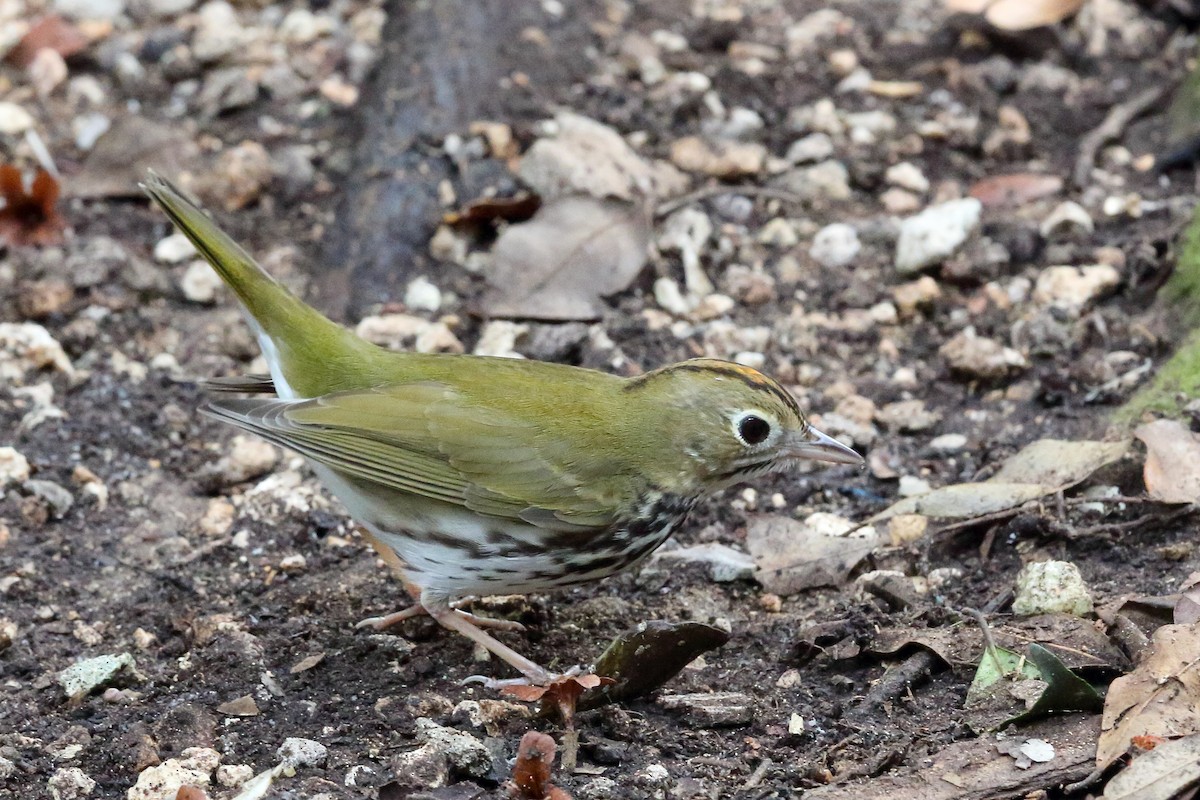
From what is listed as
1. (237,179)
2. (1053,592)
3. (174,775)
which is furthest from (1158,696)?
(237,179)

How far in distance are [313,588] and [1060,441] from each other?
2485 mm

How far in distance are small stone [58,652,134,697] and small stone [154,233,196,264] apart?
250cm

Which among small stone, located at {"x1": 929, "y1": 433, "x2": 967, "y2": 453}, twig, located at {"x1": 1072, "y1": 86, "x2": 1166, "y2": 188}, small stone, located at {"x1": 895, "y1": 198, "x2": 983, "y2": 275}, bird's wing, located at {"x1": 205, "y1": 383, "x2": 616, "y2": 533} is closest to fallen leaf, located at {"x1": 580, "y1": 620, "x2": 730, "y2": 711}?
bird's wing, located at {"x1": 205, "y1": 383, "x2": 616, "y2": 533}

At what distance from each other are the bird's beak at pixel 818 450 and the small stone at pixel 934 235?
70.1 inches

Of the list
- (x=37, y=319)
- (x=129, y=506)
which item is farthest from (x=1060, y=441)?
(x=37, y=319)

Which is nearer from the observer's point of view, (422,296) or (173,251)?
(422,296)

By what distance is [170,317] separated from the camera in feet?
19.0

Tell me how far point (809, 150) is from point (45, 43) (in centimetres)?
389

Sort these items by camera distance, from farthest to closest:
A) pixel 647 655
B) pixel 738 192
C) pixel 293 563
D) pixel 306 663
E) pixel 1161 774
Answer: pixel 738 192 → pixel 293 563 → pixel 306 663 → pixel 647 655 → pixel 1161 774

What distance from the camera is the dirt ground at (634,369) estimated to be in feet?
12.1

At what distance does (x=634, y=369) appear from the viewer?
216 inches

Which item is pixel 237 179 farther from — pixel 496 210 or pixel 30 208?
pixel 496 210

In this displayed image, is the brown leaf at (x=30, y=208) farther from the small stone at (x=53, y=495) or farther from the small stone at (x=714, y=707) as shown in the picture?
the small stone at (x=714, y=707)

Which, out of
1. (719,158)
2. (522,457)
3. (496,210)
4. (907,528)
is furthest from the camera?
(719,158)
